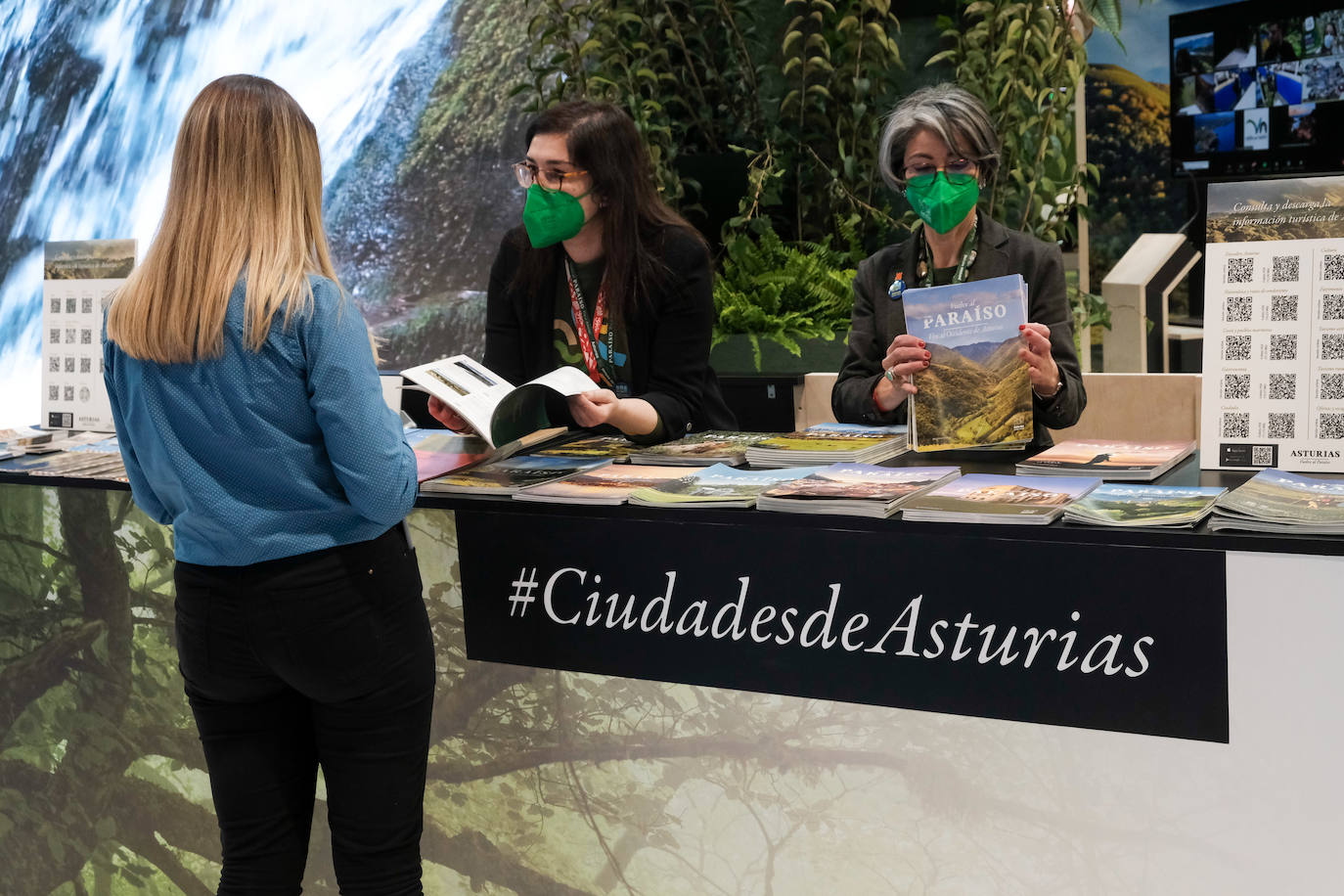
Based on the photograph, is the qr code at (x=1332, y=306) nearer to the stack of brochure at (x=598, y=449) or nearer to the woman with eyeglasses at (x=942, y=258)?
the woman with eyeglasses at (x=942, y=258)

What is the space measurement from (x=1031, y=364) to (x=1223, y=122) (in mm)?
2916

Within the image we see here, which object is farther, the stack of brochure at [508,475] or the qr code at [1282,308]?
the stack of brochure at [508,475]

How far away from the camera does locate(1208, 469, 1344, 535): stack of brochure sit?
Result: 4.68ft

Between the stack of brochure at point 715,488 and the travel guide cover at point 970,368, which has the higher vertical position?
the travel guide cover at point 970,368

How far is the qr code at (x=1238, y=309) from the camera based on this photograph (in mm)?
1775

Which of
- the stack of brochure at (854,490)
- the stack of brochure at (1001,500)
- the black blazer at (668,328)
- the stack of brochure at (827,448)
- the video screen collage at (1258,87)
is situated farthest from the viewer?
the video screen collage at (1258,87)

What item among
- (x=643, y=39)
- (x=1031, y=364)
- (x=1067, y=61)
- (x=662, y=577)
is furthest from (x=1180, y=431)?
(x=643, y=39)

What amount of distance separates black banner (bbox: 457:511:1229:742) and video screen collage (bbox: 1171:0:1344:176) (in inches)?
132

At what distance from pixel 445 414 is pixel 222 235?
2.41 ft

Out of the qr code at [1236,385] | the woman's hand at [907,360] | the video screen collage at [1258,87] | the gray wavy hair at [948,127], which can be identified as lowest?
the qr code at [1236,385]

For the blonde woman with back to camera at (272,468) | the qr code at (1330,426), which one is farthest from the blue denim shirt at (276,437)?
the qr code at (1330,426)

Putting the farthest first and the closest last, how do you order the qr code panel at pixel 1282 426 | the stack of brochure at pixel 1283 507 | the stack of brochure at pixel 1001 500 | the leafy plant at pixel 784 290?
the leafy plant at pixel 784 290, the qr code panel at pixel 1282 426, the stack of brochure at pixel 1001 500, the stack of brochure at pixel 1283 507

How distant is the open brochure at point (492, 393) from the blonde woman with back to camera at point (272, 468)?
0.40m

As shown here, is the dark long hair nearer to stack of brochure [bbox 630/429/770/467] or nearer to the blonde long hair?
stack of brochure [bbox 630/429/770/467]
